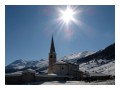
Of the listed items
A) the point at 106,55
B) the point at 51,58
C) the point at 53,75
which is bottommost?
the point at 53,75

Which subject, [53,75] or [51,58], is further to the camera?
[51,58]

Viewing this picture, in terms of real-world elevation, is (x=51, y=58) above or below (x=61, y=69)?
above

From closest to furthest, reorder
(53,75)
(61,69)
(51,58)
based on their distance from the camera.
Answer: (53,75) → (61,69) → (51,58)

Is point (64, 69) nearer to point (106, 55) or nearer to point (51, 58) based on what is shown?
point (51, 58)

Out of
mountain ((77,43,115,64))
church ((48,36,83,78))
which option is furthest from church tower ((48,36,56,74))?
mountain ((77,43,115,64))

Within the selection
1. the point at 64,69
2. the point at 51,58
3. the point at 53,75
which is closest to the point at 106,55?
the point at 51,58

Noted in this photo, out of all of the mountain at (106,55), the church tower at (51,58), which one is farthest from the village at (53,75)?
the mountain at (106,55)

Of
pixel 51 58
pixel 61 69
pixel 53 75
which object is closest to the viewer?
pixel 53 75

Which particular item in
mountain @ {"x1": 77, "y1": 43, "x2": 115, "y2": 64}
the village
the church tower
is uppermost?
mountain @ {"x1": 77, "y1": 43, "x2": 115, "y2": 64}

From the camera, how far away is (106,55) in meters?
134

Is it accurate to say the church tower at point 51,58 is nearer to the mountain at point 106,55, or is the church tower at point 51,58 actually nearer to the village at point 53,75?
the village at point 53,75

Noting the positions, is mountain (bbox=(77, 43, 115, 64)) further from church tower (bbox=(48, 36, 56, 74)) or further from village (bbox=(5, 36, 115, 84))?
village (bbox=(5, 36, 115, 84))
